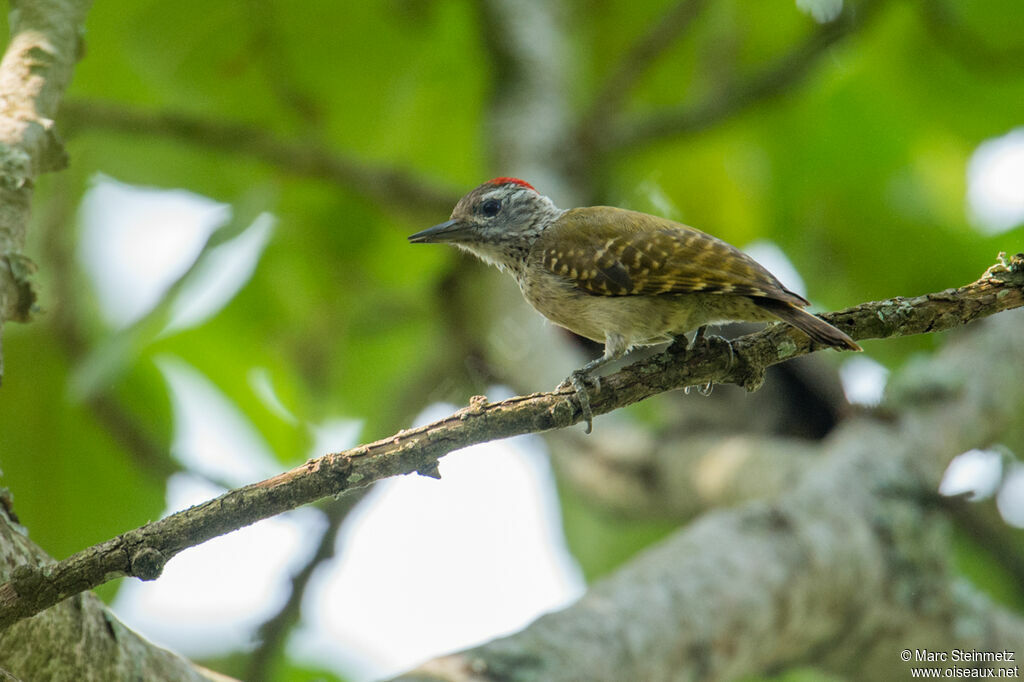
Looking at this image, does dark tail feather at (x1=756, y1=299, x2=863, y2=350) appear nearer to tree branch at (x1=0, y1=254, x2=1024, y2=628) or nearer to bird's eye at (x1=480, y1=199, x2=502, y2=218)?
tree branch at (x1=0, y1=254, x2=1024, y2=628)

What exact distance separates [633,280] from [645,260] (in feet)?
0.30

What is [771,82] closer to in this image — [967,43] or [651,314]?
[967,43]

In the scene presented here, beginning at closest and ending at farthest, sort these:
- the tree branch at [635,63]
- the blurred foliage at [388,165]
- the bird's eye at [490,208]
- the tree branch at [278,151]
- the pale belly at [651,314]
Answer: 1. the pale belly at [651,314]
2. the bird's eye at [490,208]
3. the tree branch at [278,151]
4. the blurred foliage at [388,165]
5. the tree branch at [635,63]

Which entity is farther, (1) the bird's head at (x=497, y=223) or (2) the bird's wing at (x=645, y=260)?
(1) the bird's head at (x=497, y=223)

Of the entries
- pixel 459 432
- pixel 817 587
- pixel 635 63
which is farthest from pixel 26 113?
pixel 635 63

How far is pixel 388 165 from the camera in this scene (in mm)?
5730

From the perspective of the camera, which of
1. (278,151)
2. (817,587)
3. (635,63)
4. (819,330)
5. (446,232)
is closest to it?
(819,330)

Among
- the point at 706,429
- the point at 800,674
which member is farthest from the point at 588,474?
the point at 800,674

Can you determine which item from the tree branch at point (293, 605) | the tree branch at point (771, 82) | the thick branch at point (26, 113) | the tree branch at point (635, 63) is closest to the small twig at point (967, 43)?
the tree branch at point (771, 82)

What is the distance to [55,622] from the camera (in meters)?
2.01

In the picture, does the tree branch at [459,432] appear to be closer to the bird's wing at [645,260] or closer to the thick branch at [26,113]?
the bird's wing at [645,260]

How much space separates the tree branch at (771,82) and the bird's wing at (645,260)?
5.32ft

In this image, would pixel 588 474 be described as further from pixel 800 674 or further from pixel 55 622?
pixel 55 622

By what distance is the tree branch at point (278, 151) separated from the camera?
4.64m
